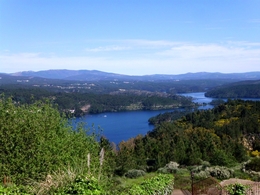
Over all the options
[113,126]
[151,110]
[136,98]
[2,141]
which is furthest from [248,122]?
[136,98]

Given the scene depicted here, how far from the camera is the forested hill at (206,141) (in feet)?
79.8

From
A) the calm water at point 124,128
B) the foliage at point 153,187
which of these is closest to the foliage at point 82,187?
the foliage at point 153,187

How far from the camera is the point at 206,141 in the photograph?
1126 inches

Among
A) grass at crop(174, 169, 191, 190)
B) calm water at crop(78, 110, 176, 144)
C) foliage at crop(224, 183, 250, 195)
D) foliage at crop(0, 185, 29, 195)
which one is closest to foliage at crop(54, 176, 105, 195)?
foliage at crop(0, 185, 29, 195)

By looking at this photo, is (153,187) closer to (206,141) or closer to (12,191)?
(12,191)

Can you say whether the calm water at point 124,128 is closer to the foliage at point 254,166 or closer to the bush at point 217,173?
the foliage at point 254,166

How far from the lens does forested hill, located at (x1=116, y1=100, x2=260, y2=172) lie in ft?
79.8

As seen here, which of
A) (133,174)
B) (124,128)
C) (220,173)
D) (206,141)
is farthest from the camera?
(124,128)

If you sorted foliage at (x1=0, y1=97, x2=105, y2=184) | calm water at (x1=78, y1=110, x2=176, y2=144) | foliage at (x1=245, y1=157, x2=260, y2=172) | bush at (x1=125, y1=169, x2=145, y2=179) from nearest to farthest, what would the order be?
foliage at (x1=0, y1=97, x2=105, y2=184) < foliage at (x1=245, y1=157, x2=260, y2=172) < bush at (x1=125, y1=169, x2=145, y2=179) < calm water at (x1=78, y1=110, x2=176, y2=144)

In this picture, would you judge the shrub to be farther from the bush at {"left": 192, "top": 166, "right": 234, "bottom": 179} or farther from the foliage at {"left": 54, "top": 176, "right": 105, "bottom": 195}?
the foliage at {"left": 54, "top": 176, "right": 105, "bottom": 195}

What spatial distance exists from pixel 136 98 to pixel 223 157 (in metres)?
127

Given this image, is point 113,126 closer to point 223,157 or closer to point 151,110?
point 151,110

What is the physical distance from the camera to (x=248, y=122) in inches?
1720

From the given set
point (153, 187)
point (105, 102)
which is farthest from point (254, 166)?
point (105, 102)
